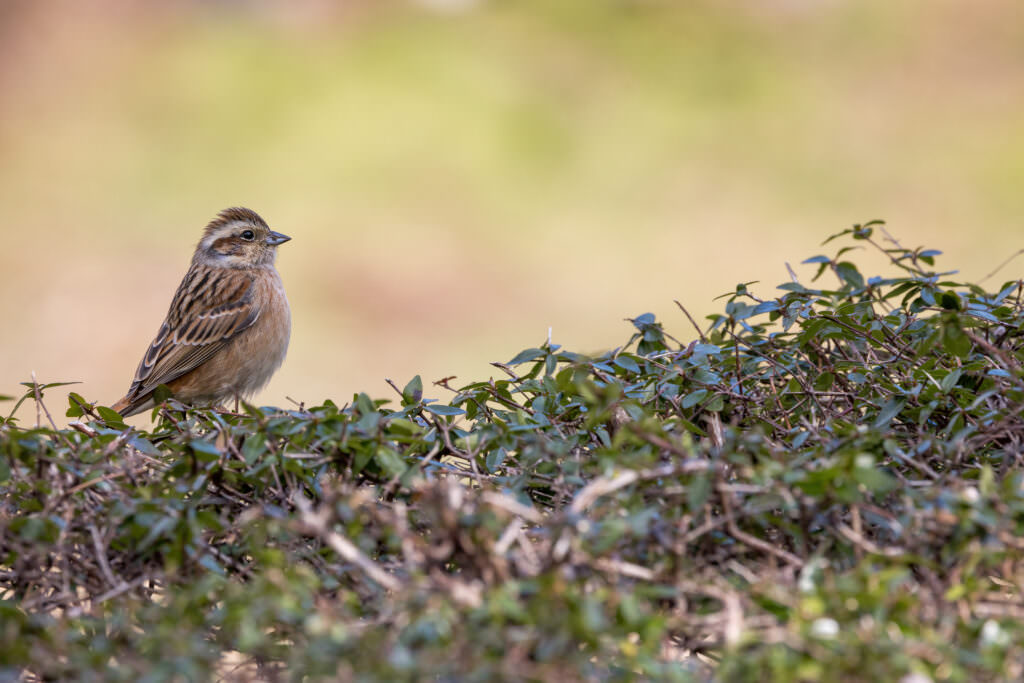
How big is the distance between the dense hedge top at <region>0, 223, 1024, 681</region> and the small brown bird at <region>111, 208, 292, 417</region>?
2.40 metres

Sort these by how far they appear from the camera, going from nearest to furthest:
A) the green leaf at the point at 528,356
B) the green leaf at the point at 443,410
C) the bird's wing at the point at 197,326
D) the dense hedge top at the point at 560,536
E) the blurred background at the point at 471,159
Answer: the dense hedge top at the point at 560,536 < the green leaf at the point at 443,410 < the green leaf at the point at 528,356 < the bird's wing at the point at 197,326 < the blurred background at the point at 471,159

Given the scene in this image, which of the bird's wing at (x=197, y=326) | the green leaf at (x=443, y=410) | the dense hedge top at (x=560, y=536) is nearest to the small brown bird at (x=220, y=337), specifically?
the bird's wing at (x=197, y=326)

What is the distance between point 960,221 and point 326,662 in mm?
10698

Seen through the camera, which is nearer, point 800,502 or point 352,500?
point 352,500

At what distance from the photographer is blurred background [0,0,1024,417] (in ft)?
33.8

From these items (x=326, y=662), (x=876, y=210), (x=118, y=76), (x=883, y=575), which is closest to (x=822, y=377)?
(x=883, y=575)

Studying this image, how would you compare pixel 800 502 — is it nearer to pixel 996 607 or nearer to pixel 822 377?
pixel 996 607

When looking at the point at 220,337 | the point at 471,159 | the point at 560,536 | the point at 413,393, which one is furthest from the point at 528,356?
the point at 471,159

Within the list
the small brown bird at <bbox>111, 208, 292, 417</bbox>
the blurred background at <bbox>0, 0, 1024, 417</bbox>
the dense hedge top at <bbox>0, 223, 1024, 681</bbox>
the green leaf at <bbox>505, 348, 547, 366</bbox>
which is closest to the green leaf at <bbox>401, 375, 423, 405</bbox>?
the dense hedge top at <bbox>0, 223, 1024, 681</bbox>

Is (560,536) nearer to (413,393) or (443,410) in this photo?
(443,410)

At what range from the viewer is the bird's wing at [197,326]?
5520mm

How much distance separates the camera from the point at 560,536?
2.04 metres

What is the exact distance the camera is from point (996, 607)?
2.04 meters

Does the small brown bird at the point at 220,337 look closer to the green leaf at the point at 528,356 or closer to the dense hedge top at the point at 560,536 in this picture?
the dense hedge top at the point at 560,536
